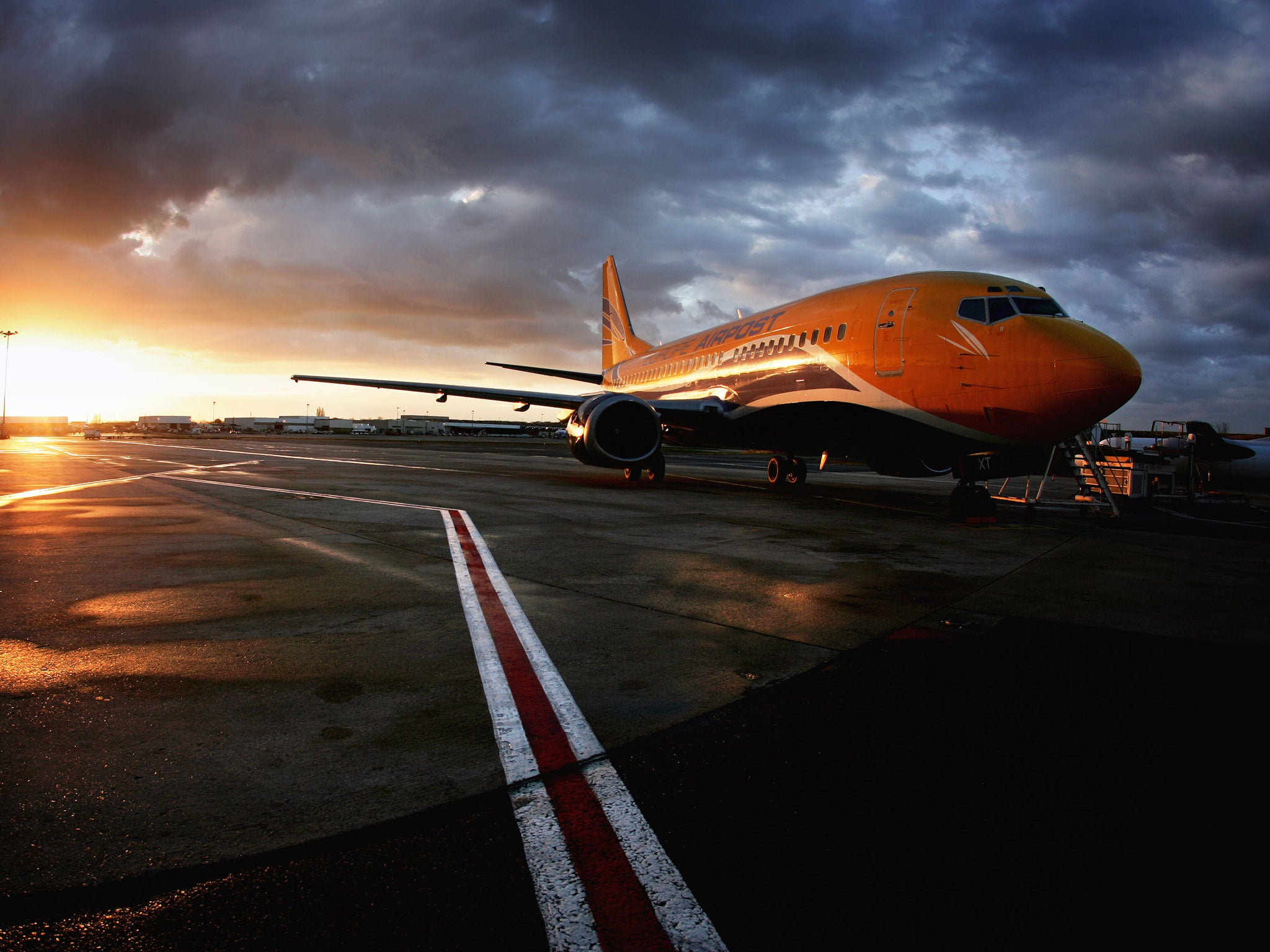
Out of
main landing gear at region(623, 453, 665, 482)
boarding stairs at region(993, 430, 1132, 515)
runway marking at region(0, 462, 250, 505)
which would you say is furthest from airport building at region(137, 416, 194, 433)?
boarding stairs at region(993, 430, 1132, 515)

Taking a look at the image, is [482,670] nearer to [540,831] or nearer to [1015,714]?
[540,831]

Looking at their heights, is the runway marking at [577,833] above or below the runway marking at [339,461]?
below

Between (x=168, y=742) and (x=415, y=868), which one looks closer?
(x=415, y=868)

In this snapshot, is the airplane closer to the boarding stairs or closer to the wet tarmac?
the boarding stairs

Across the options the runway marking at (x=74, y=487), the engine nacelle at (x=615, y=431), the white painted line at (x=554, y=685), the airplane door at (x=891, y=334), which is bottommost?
the white painted line at (x=554, y=685)

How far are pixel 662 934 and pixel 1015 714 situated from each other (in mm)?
2009

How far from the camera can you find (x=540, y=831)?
1894mm

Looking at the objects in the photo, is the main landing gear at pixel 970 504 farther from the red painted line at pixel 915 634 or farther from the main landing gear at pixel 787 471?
the red painted line at pixel 915 634

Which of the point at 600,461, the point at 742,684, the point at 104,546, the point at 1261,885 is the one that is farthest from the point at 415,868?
the point at 600,461

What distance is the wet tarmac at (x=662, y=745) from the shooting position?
1611 millimetres

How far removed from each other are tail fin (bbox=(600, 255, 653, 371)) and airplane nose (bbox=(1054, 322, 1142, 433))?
17641 millimetres

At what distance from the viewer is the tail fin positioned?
2531cm

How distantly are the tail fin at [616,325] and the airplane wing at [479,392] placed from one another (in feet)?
29.3

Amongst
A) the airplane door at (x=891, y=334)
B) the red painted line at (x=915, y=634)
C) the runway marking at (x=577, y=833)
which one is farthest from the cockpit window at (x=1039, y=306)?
the runway marking at (x=577, y=833)
